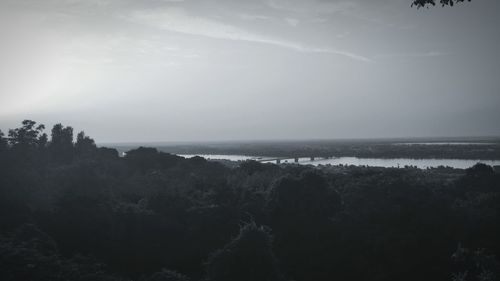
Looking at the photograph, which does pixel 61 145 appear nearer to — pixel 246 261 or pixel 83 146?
pixel 83 146

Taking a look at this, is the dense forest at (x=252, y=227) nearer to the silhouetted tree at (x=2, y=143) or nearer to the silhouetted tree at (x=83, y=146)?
the silhouetted tree at (x=2, y=143)

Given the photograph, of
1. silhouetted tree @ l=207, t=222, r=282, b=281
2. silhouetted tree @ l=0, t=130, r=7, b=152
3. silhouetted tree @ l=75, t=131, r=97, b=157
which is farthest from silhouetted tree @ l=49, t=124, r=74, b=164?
silhouetted tree @ l=207, t=222, r=282, b=281

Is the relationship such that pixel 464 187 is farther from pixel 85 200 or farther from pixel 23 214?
pixel 23 214

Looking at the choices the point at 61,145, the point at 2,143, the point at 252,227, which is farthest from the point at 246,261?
the point at 61,145

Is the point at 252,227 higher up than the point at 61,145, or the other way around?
the point at 61,145

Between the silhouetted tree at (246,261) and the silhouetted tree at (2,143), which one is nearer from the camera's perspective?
the silhouetted tree at (246,261)

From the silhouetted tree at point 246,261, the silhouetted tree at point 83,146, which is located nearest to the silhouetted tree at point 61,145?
the silhouetted tree at point 83,146

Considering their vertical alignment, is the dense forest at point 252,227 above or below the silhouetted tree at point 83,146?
below
